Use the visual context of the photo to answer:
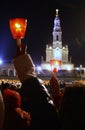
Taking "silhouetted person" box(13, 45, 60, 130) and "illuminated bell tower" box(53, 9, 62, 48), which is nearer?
"silhouetted person" box(13, 45, 60, 130)

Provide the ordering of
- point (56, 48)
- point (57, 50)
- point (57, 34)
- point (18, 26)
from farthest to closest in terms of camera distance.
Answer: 1. point (57, 50)
2. point (56, 48)
3. point (57, 34)
4. point (18, 26)

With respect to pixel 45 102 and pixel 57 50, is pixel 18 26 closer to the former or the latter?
pixel 45 102

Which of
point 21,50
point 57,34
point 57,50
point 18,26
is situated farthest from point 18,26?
point 57,50

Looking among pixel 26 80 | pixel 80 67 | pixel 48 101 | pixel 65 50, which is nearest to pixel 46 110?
pixel 48 101

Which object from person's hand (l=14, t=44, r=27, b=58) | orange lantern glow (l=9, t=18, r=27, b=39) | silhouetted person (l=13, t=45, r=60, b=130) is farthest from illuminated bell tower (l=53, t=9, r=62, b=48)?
silhouetted person (l=13, t=45, r=60, b=130)

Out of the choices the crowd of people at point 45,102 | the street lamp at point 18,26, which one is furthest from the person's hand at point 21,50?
the street lamp at point 18,26

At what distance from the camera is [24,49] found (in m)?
3.53

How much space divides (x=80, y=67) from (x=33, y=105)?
111450mm

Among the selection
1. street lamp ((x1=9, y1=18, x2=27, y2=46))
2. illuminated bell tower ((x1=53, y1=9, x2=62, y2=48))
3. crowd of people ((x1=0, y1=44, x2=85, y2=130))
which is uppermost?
illuminated bell tower ((x1=53, y1=9, x2=62, y2=48))

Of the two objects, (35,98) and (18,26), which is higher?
(18,26)

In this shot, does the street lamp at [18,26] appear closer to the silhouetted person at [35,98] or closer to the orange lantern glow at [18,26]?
the orange lantern glow at [18,26]

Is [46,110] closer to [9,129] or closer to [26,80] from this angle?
[26,80]

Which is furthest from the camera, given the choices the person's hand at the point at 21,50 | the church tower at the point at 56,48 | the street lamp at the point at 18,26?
the church tower at the point at 56,48

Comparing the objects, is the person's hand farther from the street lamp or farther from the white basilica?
the white basilica
